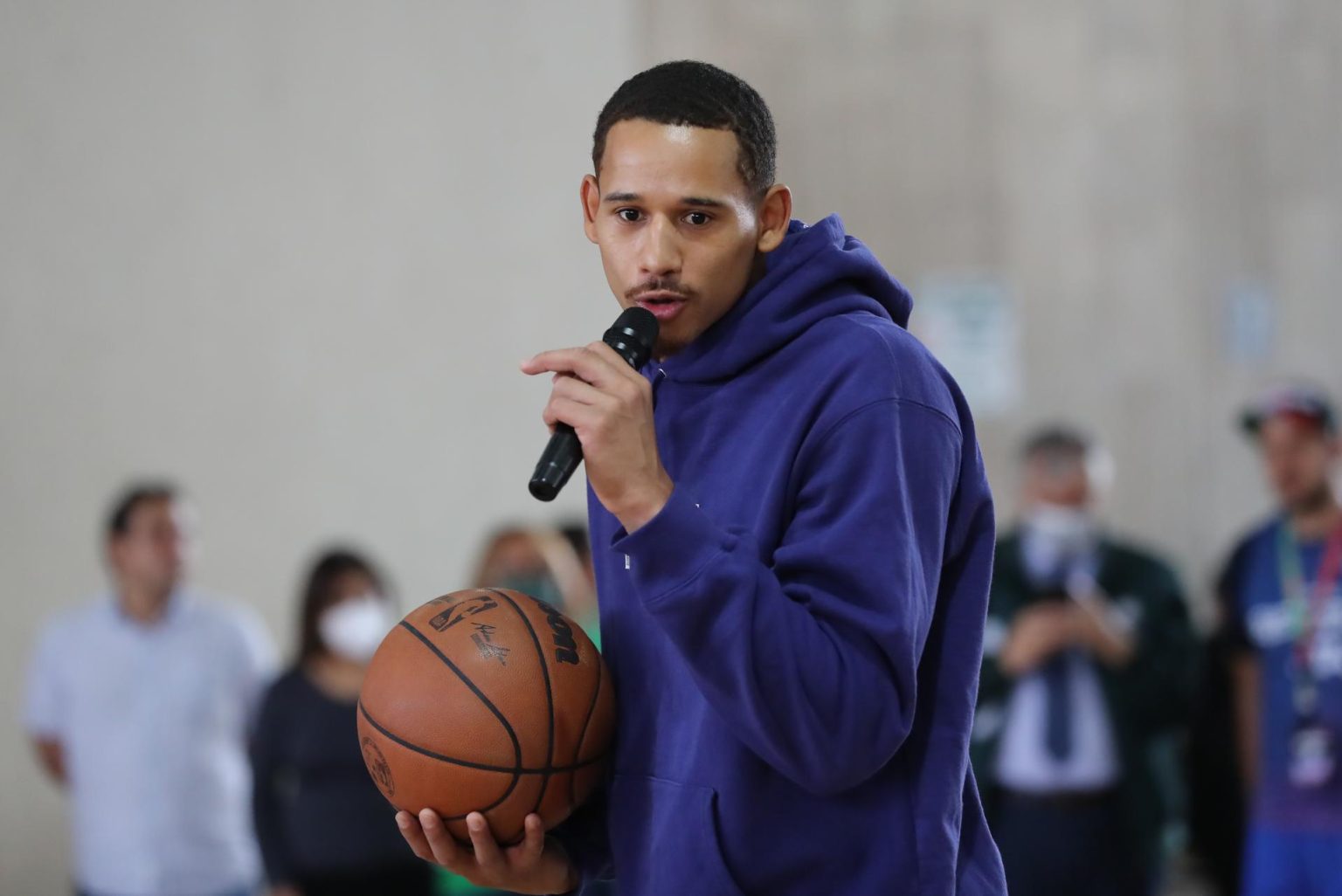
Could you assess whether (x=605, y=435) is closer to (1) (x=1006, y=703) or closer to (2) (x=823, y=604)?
(2) (x=823, y=604)

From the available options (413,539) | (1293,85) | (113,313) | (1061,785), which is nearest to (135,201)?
(113,313)

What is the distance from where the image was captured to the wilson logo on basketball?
1968mm

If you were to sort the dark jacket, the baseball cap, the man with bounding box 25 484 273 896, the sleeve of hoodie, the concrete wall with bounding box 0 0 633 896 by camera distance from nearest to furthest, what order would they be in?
the sleeve of hoodie < the baseball cap < the man with bounding box 25 484 273 896 < the dark jacket < the concrete wall with bounding box 0 0 633 896

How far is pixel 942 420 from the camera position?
1717 millimetres

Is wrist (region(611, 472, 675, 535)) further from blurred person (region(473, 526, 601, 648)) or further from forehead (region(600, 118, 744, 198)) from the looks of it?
blurred person (region(473, 526, 601, 648))

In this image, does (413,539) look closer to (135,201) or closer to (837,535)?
(135,201)

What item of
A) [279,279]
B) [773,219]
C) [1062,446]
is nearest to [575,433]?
[773,219]

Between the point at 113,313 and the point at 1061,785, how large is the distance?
4.37 meters

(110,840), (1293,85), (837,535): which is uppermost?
(1293,85)

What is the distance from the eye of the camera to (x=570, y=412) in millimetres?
1628
